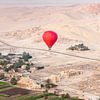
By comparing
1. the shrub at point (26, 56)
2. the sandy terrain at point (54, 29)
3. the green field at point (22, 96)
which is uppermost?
the sandy terrain at point (54, 29)

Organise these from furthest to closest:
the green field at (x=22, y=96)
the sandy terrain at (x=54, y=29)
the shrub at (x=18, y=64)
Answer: the sandy terrain at (x=54, y=29) < the shrub at (x=18, y=64) < the green field at (x=22, y=96)

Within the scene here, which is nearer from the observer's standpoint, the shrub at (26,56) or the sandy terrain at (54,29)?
the shrub at (26,56)

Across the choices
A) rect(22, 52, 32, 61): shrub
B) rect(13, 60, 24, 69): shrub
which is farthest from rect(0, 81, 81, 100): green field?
rect(22, 52, 32, 61): shrub

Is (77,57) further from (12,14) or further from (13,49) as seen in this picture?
(12,14)

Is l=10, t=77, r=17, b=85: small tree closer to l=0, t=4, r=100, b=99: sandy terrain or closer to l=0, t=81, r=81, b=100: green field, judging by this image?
l=0, t=81, r=81, b=100: green field

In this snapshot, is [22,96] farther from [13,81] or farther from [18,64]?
[18,64]

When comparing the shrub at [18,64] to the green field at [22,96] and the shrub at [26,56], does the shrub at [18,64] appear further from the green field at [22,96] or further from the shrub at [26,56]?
the green field at [22,96]

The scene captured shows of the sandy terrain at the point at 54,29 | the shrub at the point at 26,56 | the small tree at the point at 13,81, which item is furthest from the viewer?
the sandy terrain at the point at 54,29

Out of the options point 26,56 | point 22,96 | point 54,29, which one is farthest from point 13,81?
point 54,29

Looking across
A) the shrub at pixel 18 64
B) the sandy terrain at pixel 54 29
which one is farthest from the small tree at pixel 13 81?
the sandy terrain at pixel 54 29
